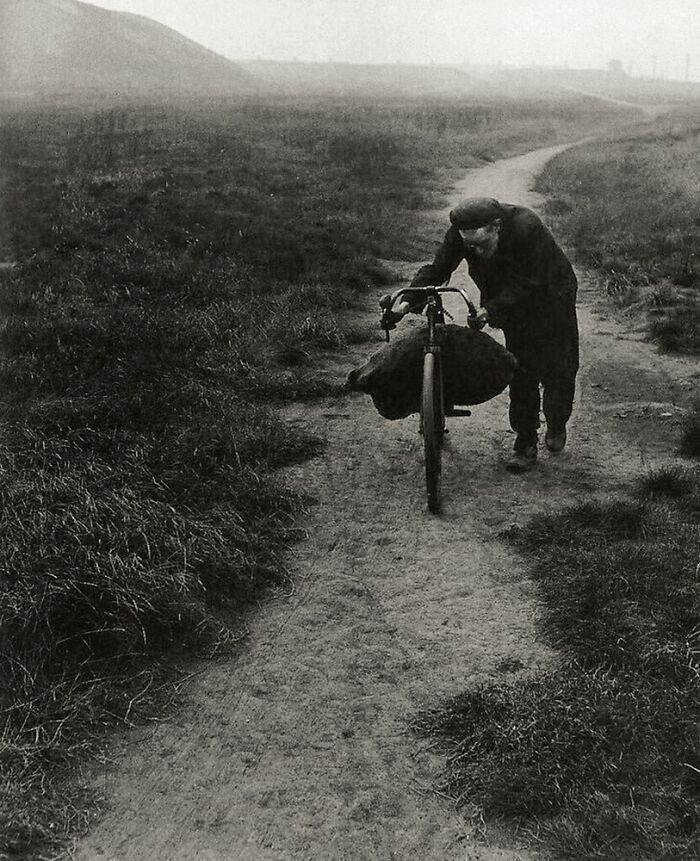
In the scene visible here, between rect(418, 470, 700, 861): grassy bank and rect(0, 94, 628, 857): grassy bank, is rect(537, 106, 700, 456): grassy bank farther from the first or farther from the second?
rect(0, 94, 628, 857): grassy bank

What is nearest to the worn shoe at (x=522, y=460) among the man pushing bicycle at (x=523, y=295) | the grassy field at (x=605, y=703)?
the man pushing bicycle at (x=523, y=295)

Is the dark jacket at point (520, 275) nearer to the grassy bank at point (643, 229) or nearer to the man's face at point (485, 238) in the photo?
Answer: the man's face at point (485, 238)

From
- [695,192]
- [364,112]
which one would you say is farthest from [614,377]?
[364,112]

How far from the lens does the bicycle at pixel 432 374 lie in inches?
193

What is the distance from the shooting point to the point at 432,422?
4879 mm

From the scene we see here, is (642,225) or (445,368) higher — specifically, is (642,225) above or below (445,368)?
above

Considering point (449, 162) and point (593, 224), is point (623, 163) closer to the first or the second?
point (449, 162)

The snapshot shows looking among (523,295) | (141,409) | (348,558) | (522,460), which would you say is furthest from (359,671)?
(141,409)

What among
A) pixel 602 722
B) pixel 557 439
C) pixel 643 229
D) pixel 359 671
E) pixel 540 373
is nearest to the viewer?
pixel 602 722

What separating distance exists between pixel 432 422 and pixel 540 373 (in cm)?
134

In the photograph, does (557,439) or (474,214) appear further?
(557,439)

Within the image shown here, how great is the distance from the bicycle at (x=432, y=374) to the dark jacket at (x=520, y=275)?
364 millimetres

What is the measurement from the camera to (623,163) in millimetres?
22062

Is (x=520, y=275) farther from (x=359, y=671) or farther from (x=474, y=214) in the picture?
(x=359, y=671)
